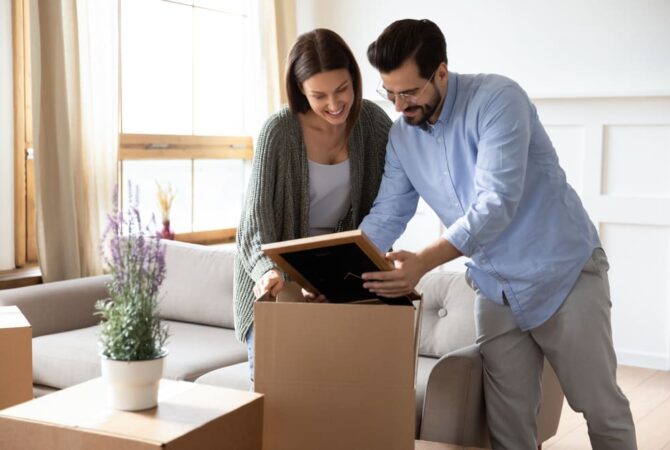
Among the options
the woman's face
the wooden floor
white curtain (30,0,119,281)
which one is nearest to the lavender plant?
the woman's face

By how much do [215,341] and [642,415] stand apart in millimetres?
1882

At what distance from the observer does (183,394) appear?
176 cm

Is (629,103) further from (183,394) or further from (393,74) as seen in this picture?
(183,394)

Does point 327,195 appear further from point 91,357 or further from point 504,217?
point 91,357

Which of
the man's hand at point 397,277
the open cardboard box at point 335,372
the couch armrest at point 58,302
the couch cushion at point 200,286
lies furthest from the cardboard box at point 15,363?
the couch cushion at point 200,286

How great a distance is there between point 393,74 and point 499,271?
0.55 metres

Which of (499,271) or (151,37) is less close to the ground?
(151,37)

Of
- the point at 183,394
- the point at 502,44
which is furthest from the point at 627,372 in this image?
the point at 183,394

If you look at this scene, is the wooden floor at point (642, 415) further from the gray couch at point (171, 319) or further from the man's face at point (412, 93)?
the man's face at point (412, 93)

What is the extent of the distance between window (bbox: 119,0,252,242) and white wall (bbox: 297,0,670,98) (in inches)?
37.0

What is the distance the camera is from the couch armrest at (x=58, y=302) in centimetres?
354

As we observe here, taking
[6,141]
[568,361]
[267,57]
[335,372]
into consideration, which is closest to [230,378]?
[568,361]

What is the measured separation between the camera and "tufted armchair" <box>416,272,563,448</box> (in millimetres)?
2490

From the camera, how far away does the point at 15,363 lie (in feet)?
6.73
